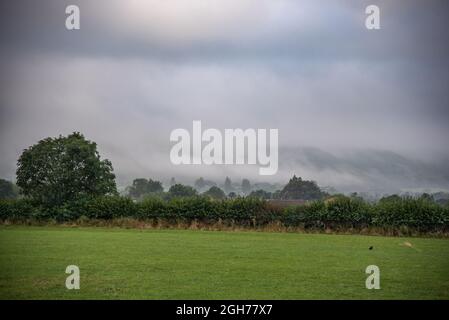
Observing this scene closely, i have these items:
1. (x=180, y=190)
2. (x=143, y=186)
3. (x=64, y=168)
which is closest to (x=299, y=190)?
(x=180, y=190)

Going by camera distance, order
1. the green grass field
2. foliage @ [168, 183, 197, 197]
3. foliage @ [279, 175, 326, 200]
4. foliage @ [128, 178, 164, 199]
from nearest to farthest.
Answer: the green grass field → foliage @ [168, 183, 197, 197] → foliage @ [279, 175, 326, 200] → foliage @ [128, 178, 164, 199]

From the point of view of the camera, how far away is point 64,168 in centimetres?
5219

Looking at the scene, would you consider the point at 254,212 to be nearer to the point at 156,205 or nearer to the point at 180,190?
the point at 156,205

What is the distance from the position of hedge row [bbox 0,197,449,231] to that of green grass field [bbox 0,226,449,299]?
438 inches

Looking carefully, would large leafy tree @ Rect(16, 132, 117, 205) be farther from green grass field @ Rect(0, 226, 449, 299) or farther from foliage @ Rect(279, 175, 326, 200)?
foliage @ Rect(279, 175, 326, 200)

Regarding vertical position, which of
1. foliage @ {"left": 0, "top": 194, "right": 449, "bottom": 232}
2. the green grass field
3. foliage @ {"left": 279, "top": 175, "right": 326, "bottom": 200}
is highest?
foliage @ {"left": 279, "top": 175, "right": 326, "bottom": 200}

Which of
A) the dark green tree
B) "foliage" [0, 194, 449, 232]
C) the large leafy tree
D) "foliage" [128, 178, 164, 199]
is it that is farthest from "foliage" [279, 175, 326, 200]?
the dark green tree

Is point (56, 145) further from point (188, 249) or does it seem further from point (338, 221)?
point (188, 249)

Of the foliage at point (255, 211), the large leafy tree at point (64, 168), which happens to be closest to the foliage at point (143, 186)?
the large leafy tree at point (64, 168)

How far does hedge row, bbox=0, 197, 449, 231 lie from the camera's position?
38.2 metres

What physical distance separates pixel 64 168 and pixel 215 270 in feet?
124

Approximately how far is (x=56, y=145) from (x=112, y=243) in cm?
2921

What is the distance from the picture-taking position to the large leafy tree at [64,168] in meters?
51.2
